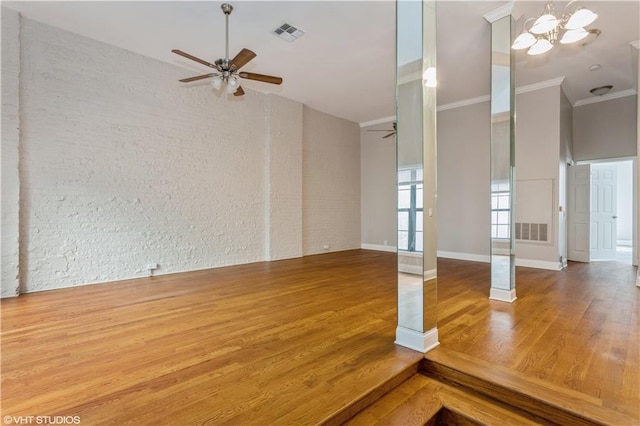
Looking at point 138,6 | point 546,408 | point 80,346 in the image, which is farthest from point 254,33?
point 546,408

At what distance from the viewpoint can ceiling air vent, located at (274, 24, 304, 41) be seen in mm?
4031

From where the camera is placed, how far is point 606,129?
634 centimetres

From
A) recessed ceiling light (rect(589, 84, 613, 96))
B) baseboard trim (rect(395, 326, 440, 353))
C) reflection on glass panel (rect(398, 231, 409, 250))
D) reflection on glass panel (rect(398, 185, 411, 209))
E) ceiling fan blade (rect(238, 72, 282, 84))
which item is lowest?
baseboard trim (rect(395, 326, 440, 353))

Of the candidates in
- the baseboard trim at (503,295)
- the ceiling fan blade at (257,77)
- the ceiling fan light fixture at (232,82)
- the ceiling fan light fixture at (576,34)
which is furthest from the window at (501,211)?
the ceiling fan light fixture at (232,82)

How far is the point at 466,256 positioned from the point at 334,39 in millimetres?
5182

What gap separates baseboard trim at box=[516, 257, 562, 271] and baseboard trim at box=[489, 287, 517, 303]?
2.68m

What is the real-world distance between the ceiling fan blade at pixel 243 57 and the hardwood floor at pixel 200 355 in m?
2.81

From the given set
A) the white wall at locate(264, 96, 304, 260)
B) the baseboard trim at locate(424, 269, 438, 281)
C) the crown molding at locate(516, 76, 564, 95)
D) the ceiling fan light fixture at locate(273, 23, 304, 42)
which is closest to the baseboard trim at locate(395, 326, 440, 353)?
the baseboard trim at locate(424, 269, 438, 281)

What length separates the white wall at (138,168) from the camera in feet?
13.1

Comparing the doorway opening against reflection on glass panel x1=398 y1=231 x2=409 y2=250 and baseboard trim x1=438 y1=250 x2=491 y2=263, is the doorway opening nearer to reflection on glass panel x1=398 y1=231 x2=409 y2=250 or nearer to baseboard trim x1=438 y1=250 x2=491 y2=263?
baseboard trim x1=438 y1=250 x2=491 y2=263

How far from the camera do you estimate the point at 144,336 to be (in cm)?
262

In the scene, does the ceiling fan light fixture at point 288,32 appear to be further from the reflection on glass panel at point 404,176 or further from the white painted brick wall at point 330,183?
the white painted brick wall at point 330,183

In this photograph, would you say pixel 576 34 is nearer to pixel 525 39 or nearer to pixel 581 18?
pixel 581 18

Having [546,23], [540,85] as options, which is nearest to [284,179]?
[546,23]
